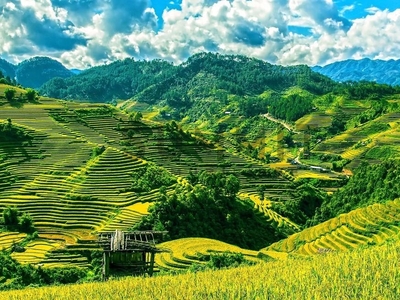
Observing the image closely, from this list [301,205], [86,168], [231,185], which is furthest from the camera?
[301,205]

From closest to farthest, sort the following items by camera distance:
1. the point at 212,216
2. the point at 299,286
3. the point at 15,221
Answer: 1. the point at 299,286
2. the point at 15,221
3. the point at 212,216

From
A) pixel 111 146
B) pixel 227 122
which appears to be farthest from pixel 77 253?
pixel 227 122

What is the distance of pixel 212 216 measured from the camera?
1709 inches

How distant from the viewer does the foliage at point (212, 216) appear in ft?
130

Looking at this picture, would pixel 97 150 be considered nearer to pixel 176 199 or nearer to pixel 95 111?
pixel 176 199

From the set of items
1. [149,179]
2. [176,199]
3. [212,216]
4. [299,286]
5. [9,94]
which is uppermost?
[9,94]

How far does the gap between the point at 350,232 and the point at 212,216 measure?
52.6 feet

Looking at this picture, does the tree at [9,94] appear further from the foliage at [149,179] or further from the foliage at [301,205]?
the foliage at [301,205]

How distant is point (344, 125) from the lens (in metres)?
111

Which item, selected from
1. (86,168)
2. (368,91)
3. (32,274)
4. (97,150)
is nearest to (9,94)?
(97,150)

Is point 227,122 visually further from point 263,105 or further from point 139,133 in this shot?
point 139,133

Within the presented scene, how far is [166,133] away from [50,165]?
20.0 metres

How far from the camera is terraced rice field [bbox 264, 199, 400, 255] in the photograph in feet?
91.6

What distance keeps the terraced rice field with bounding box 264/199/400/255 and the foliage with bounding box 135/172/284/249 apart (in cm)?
796
